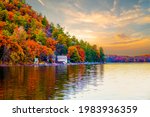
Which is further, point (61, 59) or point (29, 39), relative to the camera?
point (61, 59)

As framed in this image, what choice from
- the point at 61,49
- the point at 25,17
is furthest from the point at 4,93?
the point at 61,49

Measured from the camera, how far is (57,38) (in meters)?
109

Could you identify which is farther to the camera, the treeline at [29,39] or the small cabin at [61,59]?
the small cabin at [61,59]

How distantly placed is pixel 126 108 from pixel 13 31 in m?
71.7

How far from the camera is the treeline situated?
66188mm

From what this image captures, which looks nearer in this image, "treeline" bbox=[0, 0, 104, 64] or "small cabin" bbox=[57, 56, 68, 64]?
"treeline" bbox=[0, 0, 104, 64]

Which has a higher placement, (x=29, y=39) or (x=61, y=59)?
(x=29, y=39)

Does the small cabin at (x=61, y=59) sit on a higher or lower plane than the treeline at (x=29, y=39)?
lower

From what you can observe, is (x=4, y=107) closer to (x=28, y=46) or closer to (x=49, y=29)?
(x=28, y=46)

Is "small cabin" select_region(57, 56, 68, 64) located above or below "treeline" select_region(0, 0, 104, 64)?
below

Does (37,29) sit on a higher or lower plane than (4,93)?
higher

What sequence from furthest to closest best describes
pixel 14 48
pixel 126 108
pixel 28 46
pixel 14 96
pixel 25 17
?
pixel 25 17 < pixel 28 46 < pixel 14 48 < pixel 14 96 < pixel 126 108

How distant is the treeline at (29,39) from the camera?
217ft

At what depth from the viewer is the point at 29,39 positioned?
8388 cm
